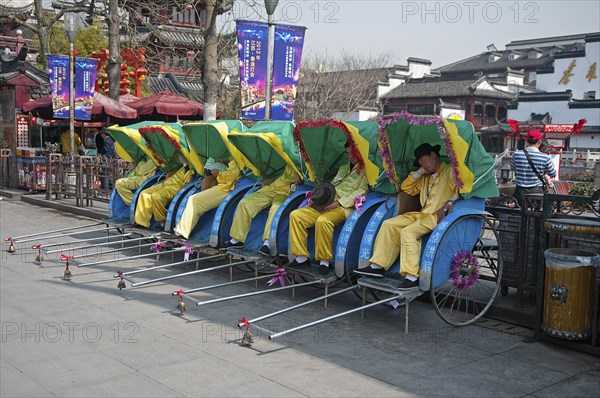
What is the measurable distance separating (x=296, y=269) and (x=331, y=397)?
2.54m

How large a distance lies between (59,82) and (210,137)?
9125 mm

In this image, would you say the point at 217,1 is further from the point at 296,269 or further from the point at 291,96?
→ the point at 296,269

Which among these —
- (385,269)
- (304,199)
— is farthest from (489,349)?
(304,199)

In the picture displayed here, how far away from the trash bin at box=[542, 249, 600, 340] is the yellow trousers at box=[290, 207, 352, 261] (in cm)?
217

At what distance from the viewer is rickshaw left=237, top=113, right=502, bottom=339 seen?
5.78 meters

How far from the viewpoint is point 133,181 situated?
988 centimetres

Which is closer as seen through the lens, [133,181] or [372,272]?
[372,272]

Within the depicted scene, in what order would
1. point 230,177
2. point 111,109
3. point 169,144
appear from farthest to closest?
1. point 111,109
2. point 169,144
3. point 230,177

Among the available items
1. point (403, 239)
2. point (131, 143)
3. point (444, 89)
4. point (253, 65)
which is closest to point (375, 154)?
point (403, 239)

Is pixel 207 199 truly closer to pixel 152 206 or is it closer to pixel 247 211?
pixel 247 211

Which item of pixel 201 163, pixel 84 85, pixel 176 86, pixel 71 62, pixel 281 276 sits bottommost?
pixel 281 276

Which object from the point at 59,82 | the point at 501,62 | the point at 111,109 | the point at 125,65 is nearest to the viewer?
the point at 59,82

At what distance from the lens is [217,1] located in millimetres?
11922

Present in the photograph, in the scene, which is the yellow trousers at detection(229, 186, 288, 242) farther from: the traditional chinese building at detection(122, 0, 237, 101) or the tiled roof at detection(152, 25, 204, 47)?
the tiled roof at detection(152, 25, 204, 47)
